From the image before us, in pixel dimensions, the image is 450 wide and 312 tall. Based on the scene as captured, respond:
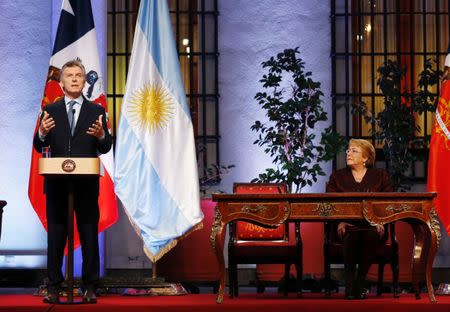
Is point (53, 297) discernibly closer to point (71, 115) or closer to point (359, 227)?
point (71, 115)

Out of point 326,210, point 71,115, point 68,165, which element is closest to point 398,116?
point 326,210

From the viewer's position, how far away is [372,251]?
670 centimetres

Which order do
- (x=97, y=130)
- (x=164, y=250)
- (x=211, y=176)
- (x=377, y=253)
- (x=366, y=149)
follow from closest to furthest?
Result: 1. (x=97, y=130)
2. (x=377, y=253)
3. (x=366, y=149)
4. (x=164, y=250)
5. (x=211, y=176)

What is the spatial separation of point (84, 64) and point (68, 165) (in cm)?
216

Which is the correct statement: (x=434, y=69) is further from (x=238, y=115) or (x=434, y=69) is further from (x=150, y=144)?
(x=150, y=144)

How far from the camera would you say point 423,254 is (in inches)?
263

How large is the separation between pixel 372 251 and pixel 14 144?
409 centimetres

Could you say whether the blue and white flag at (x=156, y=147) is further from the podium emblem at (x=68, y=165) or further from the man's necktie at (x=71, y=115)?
the podium emblem at (x=68, y=165)

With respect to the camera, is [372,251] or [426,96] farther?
[426,96]

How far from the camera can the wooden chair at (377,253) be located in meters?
6.89

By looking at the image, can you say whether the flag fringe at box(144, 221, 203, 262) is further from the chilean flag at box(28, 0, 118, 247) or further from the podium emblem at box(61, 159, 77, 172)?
the podium emblem at box(61, 159, 77, 172)

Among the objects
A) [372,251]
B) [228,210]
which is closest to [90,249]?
[228,210]

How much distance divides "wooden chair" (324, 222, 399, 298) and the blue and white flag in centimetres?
103

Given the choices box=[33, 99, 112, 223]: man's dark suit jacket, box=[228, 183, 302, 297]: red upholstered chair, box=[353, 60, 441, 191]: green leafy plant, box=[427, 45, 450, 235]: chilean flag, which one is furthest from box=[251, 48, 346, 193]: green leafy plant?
box=[33, 99, 112, 223]: man's dark suit jacket
